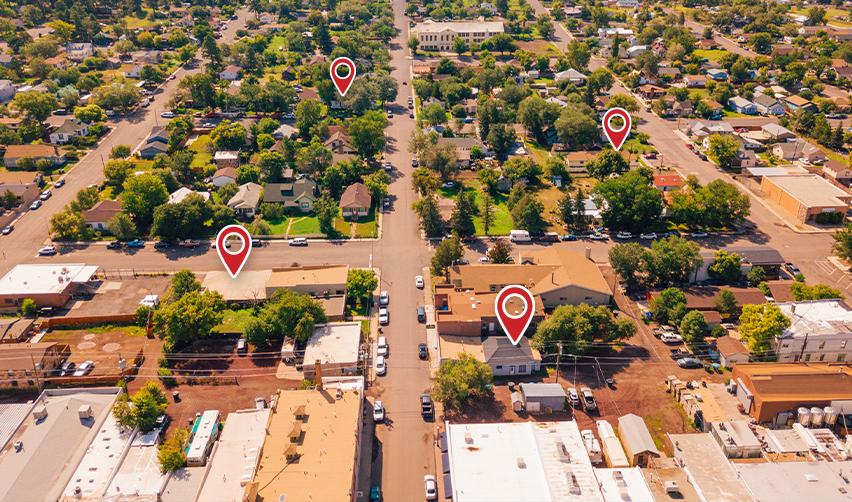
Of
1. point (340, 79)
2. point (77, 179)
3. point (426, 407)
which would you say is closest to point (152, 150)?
point (77, 179)

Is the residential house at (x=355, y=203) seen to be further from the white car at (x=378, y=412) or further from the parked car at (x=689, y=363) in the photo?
the parked car at (x=689, y=363)

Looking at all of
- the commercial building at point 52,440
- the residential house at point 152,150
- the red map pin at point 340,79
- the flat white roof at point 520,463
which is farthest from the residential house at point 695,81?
the commercial building at point 52,440

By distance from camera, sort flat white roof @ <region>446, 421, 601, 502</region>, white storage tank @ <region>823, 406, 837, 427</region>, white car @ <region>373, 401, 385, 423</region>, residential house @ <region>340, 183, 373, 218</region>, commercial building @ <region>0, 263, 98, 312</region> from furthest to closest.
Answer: residential house @ <region>340, 183, 373, 218</region> → commercial building @ <region>0, 263, 98, 312</region> → white car @ <region>373, 401, 385, 423</region> → white storage tank @ <region>823, 406, 837, 427</region> → flat white roof @ <region>446, 421, 601, 502</region>

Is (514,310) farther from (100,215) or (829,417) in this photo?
(100,215)

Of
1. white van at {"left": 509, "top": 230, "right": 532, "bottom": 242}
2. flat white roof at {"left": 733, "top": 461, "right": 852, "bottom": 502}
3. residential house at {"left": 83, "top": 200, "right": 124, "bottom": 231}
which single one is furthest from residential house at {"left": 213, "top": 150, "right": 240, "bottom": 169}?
flat white roof at {"left": 733, "top": 461, "right": 852, "bottom": 502}

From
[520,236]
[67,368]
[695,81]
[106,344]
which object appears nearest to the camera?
[67,368]

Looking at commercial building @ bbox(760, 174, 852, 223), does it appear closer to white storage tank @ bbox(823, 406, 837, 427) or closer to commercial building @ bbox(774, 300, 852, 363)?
commercial building @ bbox(774, 300, 852, 363)

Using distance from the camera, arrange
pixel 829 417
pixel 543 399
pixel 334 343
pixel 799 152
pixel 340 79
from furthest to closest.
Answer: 1. pixel 340 79
2. pixel 799 152
3. pixel 334 343
4. pixel 543 399
5. pixel 829 417
